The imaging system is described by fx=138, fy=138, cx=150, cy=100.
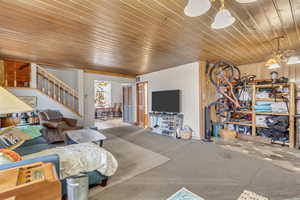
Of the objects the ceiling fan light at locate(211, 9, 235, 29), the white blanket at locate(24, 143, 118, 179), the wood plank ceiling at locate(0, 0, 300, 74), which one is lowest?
the white blanket at locate(24, 143, 118, 179)

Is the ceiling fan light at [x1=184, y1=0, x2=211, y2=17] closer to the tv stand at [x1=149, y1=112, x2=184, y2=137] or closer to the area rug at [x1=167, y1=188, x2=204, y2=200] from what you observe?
the area rug at [x1=167, y1=188, x2=204, y2=200]

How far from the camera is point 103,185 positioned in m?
2.05

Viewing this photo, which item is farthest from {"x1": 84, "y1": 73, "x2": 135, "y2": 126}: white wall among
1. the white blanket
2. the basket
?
the white blanket

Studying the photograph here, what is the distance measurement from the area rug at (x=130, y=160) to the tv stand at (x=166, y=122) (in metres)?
1.57

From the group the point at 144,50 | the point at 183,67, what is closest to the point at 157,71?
the point at 183,67

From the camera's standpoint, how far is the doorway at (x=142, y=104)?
21.6ft

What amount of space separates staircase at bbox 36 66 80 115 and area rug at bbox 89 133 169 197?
9.22 ft

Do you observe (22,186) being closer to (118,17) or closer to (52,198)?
(52,198)

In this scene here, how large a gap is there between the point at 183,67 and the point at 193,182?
12.3 feet

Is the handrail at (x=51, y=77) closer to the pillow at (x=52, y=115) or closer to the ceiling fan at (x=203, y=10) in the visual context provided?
the pillow at (x=52, y=115)

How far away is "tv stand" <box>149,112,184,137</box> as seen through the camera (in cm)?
495

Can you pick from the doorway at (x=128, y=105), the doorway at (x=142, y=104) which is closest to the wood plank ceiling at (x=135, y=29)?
the doorway at (x=142, y=104)

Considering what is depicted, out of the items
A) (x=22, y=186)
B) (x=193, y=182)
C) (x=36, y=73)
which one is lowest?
(x=193, y=182)

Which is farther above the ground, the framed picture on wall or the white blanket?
the framed picture on wall
